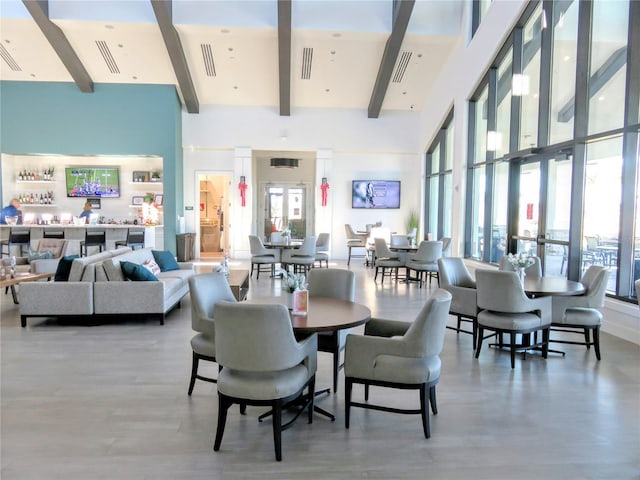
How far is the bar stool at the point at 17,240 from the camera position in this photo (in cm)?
1027

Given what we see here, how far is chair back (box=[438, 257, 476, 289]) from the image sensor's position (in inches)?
197

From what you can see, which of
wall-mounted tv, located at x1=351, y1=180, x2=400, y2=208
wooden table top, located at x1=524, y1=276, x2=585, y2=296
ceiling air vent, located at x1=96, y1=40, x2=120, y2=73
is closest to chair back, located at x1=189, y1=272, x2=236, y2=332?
wooden table top, located at x1=524, y1=276, x2=585, y2=296

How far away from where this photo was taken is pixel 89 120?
36.4ft

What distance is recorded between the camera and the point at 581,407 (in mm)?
3244

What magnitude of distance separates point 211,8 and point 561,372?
8905 millimetres

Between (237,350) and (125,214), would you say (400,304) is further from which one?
(125,214)

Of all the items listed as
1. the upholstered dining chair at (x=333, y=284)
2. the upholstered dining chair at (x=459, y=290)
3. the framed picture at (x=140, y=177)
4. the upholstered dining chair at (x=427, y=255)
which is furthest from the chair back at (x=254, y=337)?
the framed picture at (x=140, y=177)

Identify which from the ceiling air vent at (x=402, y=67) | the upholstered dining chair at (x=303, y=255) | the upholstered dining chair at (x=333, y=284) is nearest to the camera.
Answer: the upholstered dining chair at (x=333, y=284)

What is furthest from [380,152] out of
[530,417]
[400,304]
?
[530,417]

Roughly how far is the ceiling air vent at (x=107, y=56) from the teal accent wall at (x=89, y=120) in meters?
0.67

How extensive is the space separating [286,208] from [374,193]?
3.28m

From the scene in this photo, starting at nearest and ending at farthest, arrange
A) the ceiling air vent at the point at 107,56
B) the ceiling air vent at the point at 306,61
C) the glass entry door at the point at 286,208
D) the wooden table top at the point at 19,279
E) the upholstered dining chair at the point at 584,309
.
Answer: the upholstered dining chair at the point at 584,309
the wooden table top at the point at 19,279
the ceiling air vent at the point at 107,56
the ceiling air vent at the point at 306,61
the glass entry door at the point at 286,208

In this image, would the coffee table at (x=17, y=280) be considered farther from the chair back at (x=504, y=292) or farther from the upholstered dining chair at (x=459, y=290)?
the chair back at (x=504, y=292)

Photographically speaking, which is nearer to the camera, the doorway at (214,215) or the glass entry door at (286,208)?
the doorway at (214,215)
